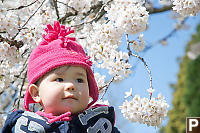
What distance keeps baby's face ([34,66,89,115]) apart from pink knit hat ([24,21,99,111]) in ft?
0.11

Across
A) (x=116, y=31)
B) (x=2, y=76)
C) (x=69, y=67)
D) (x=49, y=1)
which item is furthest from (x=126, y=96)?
(x=49, y=1)

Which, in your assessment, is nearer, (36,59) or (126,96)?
(36,59)

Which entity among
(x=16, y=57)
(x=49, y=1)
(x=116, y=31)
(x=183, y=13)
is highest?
(x=49, y=1)

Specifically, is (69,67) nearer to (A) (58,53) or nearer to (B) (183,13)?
(A) (58,53)

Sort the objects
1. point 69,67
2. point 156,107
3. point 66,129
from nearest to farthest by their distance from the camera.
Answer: point 66,129 < point 69,67 < point 156,107

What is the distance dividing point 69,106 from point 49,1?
6.12 feet

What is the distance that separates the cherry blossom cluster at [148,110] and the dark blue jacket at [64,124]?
0.42 metres

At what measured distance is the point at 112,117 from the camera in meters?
1.67

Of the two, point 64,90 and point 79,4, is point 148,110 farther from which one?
point 79,4

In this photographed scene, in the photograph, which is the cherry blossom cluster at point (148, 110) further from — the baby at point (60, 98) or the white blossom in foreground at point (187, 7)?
the white blossom in foreground at point (187, 7)

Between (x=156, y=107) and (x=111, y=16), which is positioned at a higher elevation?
(x=111, y=16)

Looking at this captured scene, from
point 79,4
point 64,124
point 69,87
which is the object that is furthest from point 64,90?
point 79,4

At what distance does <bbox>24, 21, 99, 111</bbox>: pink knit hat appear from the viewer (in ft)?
5.34

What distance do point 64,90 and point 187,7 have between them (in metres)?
1.13
